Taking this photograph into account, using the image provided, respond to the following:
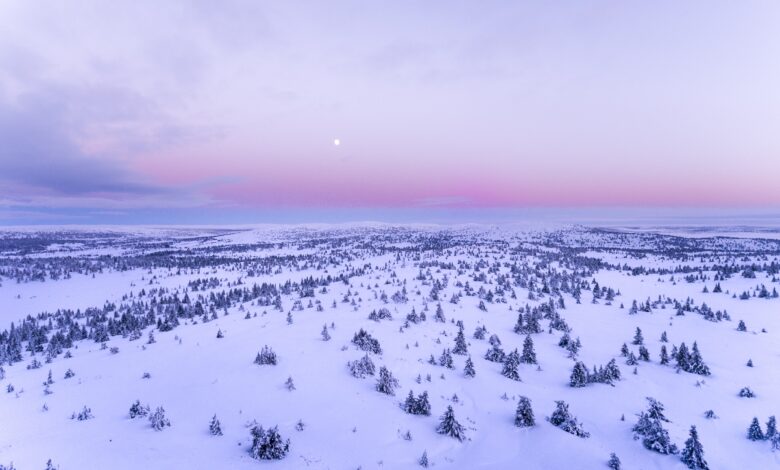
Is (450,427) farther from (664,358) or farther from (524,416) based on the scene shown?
(664,358)

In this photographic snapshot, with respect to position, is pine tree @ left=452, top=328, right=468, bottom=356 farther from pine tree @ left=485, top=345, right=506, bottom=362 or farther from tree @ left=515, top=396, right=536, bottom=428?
tree @ left=515, top=396, right=536, bottom=428

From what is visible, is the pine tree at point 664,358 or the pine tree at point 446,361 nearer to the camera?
the pine tree at point 446,361

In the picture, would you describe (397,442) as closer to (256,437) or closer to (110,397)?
(256,437)

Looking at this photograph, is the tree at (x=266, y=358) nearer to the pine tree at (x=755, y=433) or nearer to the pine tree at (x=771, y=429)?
the pine tree at (x=755, y=433)

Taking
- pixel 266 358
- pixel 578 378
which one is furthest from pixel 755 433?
pixel 266 358

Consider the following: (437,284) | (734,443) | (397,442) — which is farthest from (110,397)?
(437,284)

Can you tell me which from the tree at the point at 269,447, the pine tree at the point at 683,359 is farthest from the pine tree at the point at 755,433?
the tree at the point at 269,447

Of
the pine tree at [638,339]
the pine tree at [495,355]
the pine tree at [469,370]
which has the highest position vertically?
the pine tree at [469,370]
